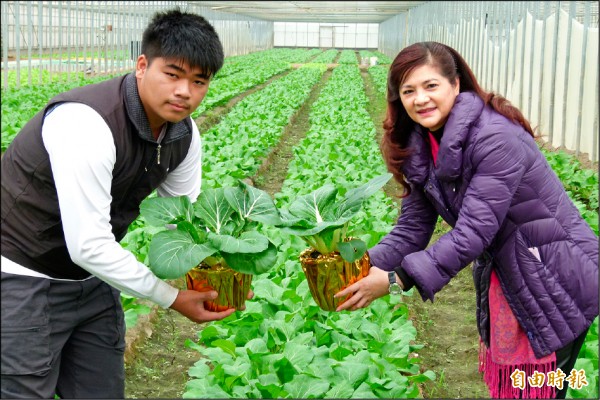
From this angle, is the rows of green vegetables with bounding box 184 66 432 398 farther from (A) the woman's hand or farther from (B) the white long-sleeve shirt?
(B) the white long-sleeve shirt

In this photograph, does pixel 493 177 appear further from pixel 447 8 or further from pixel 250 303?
pixel 447 8

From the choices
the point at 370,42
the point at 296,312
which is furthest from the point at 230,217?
the point at 370,42

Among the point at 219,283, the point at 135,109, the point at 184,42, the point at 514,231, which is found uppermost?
the point at 184,42

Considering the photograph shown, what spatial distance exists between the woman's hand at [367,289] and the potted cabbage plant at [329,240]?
4 cm

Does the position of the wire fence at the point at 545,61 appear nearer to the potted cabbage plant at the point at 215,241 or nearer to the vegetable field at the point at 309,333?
the vegetable field at the point at 309,333

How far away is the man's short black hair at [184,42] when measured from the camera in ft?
8.73

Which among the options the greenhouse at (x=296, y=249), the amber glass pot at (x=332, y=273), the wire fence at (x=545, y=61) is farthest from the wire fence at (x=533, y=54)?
the amber glass pot at (x=332, y=273)

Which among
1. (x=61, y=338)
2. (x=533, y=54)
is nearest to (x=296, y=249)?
(x=61, y=338)

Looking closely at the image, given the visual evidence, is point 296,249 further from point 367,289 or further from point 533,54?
point 533,54

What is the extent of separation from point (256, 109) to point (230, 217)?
12.5m

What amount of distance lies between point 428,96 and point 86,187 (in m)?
1.29

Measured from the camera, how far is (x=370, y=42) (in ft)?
224

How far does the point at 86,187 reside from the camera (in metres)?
2.45

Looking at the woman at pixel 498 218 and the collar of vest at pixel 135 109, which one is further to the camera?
the woman at pixel 498 218
